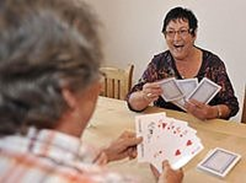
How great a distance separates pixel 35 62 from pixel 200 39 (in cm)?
268

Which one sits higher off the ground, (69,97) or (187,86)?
(69,97)

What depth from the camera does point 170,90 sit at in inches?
85.6

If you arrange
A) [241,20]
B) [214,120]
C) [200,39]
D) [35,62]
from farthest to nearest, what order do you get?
[200,39], [241,20], [214,120], [35,62]

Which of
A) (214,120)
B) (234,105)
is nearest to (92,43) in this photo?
(214,120)

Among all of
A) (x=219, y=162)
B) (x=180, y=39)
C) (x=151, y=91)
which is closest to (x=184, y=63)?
(x=180, y=39)

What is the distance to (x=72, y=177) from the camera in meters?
0.79

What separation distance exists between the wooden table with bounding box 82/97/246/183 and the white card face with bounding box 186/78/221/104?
118mm

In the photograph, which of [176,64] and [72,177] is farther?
[176,64]

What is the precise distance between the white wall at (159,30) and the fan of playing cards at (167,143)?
4.59 feet

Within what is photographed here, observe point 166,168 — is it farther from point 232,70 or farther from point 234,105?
point 232,70

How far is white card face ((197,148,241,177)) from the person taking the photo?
155 cm

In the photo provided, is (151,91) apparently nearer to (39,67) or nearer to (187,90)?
(187,90)

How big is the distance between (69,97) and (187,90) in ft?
4.67

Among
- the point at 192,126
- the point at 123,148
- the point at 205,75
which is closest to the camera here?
the point at 123,148
